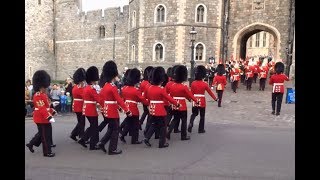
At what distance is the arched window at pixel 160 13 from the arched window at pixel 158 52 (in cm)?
184

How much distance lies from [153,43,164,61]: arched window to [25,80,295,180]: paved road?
18448 mm

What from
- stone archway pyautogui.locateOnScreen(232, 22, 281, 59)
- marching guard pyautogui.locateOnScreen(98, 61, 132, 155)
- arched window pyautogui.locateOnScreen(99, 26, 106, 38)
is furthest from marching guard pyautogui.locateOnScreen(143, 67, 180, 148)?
arched window pyautogui.locateOnScreen(99, 26, 106, 38)

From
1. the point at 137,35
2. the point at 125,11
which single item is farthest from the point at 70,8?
the point at 137,35

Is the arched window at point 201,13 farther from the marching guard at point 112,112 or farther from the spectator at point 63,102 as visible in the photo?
the marching guard at point 112,112

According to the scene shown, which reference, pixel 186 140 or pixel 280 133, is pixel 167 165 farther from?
pixel 280 133

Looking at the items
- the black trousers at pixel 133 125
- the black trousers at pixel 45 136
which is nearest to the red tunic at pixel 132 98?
the black trousers at pixel 133 125

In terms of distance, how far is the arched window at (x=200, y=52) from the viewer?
28636 millimetres

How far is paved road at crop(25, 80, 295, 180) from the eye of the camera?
19.3 feet

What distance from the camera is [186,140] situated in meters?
8.80

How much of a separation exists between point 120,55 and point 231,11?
37.7ft

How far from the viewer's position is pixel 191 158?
276 inches

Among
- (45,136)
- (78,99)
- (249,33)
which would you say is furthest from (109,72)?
(249,33)

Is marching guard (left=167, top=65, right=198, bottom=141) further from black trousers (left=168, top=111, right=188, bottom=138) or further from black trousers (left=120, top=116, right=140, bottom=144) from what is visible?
black trousers (left=120, top=116, right=140, bottom=144)

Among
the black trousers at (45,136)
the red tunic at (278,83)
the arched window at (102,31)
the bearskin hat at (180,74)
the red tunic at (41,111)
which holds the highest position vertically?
the arched window at (102,31)
